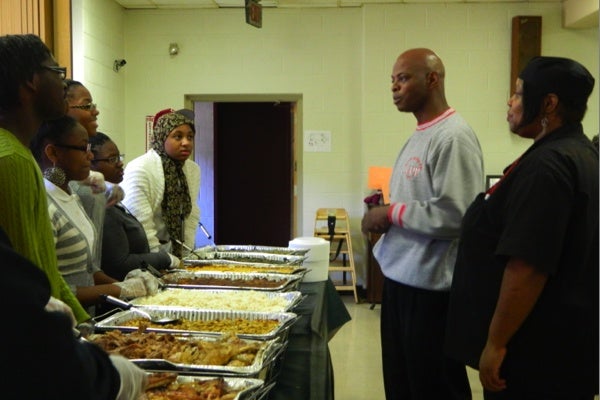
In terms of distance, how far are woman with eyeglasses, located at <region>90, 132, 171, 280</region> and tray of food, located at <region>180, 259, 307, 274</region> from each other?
0.64 ft

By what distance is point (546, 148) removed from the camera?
4.68ft

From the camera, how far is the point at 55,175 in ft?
5.89

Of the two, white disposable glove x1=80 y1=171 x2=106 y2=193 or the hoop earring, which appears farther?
white disposable glove x1=80 y1=171 x2=106 y2=193

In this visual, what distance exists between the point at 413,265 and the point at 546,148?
0.67 meters

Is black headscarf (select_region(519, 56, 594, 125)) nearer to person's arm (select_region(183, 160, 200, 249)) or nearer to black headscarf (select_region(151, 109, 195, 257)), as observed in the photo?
black headscarf (select_region(151, 109, 195, 257))

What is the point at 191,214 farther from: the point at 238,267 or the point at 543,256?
the point at 543,256

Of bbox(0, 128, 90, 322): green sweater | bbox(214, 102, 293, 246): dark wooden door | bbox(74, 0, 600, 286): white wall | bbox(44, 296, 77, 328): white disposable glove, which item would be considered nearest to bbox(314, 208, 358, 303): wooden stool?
bbox(74, 0, 600, 286): white wall

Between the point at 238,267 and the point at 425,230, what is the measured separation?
1047 millimetres

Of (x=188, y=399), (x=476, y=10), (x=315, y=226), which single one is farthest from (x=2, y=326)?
(x=476, y=10)

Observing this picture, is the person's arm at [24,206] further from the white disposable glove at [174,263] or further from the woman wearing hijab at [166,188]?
the woman wearing hijab at [166,188]

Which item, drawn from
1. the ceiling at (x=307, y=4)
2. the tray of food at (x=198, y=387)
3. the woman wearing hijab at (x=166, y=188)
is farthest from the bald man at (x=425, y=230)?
the ceiling at (x=307, y=4)

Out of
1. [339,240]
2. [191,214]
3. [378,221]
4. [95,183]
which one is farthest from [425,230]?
[339,240]

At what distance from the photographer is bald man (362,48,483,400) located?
1916 millimetres

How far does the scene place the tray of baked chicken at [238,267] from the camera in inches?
98.8
